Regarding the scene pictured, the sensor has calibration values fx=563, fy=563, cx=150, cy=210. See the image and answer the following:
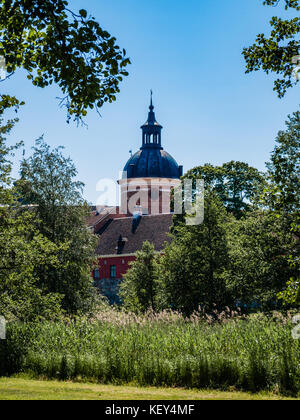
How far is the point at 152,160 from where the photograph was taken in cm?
9506

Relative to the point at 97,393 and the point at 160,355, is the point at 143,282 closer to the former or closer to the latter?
the point at 160,355

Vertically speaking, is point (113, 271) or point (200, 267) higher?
point (113, 271)

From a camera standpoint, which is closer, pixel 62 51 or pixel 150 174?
pixel 62 51

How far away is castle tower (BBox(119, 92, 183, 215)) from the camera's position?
9256 centimetres

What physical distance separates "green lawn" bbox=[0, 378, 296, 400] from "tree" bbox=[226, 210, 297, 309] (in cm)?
1058

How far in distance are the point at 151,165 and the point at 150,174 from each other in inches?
62.6

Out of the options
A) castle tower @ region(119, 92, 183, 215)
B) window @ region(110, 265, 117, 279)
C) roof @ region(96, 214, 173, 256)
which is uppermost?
castle tower @ region(119, 92, 183, 215)

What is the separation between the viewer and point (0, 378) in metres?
15.6

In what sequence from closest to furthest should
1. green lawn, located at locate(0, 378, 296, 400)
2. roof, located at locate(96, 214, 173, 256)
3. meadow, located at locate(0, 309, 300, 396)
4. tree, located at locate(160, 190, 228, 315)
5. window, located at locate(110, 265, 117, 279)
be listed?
green lawn, located at locate(0, 378, 296, 400)
meadow, located at locate(0, 309, 300, 396)
tree, located at locate(160, 190, 228, 315)
roof, located at locate(96, 214, 173, 256)
window, located at locate(110, 265, 117, 279)

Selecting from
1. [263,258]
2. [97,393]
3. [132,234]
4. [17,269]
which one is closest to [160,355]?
[97,393]

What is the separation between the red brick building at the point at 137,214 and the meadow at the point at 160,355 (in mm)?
39819

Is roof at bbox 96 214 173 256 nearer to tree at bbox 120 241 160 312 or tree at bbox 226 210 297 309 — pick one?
tree at bbox 120 241 160 312

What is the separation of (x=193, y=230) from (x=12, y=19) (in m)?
21.6

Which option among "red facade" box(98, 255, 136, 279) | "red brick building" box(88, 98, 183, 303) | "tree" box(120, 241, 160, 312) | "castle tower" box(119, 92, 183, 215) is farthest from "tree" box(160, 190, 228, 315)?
"castle tower" box(119, 92, 183, 215)
